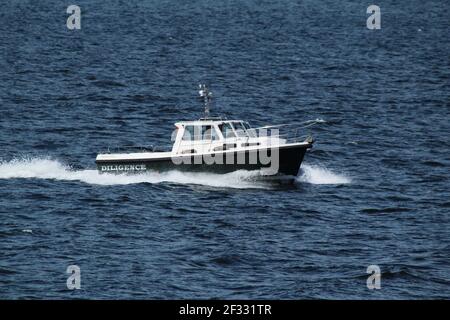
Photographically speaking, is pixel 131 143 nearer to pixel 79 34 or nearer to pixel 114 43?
pixel 114 43

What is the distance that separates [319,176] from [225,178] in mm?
5825

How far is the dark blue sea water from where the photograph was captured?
125 ft

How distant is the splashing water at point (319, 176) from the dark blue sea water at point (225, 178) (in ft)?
0.64

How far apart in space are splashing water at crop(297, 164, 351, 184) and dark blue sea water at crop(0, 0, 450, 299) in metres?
0.19

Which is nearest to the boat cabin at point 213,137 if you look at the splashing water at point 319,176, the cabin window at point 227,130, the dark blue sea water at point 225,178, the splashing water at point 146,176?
the cabin window at point 227,130

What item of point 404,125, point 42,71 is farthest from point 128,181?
point 42,71

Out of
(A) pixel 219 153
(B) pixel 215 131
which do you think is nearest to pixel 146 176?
(A) pixel 219 153

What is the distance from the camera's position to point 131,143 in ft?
203

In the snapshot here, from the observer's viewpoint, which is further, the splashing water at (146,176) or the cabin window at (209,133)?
the splashing water at (146,176)

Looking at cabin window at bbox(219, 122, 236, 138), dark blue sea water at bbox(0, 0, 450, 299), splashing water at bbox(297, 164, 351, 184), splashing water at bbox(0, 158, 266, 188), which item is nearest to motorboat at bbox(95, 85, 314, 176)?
cabin window at bbox(219, 122, 236, 138)

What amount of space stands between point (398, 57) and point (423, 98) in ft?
87.3

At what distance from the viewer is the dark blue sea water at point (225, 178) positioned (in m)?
38.0

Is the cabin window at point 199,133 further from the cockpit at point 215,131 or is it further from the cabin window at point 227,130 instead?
the cabin window at point 227,130
